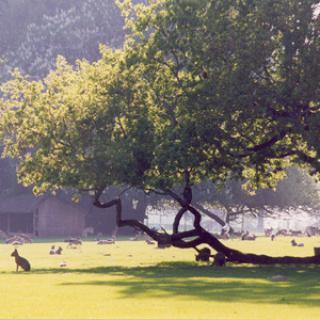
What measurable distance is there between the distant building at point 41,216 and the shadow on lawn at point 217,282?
62463mm

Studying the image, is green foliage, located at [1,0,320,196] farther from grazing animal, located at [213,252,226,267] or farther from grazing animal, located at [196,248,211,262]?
grazing animal, located at [213,252,226,267]

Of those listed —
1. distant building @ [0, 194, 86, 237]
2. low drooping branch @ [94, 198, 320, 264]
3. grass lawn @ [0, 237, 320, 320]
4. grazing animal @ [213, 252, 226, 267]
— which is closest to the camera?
grass lawn @ [0, 237, 320, 320]

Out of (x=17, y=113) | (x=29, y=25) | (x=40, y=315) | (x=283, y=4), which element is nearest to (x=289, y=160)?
(x=283, y=4)

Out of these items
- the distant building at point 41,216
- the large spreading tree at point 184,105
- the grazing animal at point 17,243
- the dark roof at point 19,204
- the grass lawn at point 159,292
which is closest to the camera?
the grass lawn at point 159,292

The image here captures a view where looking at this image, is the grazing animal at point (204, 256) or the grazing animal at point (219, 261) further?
the grazing animal at point (204, 256)

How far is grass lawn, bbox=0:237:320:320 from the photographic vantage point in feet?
66.0

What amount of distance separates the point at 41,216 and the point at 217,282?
74.3 metres

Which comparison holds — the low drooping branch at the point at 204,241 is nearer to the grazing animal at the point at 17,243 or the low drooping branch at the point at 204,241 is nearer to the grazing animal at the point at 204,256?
the grazing animal at the point at 204,256

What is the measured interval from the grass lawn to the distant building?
61.4 m

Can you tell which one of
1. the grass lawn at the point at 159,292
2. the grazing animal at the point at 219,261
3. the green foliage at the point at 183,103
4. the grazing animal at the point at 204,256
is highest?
the green foliage at the point at 183,103

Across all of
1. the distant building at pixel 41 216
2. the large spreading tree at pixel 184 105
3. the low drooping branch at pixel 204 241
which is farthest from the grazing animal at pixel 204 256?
the distant building at pixel 41 216

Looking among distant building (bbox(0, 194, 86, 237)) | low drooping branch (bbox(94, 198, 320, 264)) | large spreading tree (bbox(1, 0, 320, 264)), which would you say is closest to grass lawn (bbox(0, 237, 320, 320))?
low drooping branch (bbox(94, 198, 320, 264))

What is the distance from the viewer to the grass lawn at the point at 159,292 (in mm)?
20125

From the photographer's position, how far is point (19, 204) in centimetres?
10244
